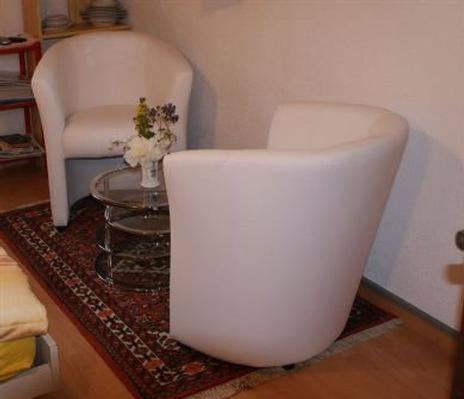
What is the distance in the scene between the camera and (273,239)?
212cm

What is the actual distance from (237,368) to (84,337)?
0.62m

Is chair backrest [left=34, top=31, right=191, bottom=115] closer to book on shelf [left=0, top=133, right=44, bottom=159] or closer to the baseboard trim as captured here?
book on shelf [left=0, top=133, right=44, bottom=159]

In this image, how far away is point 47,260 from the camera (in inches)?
129

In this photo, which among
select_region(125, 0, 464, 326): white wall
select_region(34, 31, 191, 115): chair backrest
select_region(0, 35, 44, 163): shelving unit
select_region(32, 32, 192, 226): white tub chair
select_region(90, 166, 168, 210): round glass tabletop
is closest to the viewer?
select_region(125, 0, 464, 326): white wall

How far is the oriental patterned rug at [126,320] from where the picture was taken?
2.43 meters

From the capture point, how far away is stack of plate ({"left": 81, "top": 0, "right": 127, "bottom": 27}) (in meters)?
4.24

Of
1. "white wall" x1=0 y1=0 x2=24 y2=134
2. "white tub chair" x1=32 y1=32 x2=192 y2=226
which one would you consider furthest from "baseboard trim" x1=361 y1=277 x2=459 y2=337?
"white wall" x1=0 y1=0 x2=24 y2=134

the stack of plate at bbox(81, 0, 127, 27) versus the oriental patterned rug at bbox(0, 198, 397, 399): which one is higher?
the stack of plate at bbox(81, 0, 127, 27)

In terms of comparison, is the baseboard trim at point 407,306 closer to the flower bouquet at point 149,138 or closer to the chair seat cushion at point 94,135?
the flower bouquet at point 149,138

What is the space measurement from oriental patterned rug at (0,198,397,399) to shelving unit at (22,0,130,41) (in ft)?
3.58

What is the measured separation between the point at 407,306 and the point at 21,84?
2529 mm

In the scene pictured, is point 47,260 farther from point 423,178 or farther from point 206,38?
point 423,178

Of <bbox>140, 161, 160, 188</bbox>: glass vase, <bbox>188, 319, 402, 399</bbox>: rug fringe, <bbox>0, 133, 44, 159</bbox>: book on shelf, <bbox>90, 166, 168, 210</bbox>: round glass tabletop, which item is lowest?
<bbox>188, 319, 402, 399</bbox>: rug fringe

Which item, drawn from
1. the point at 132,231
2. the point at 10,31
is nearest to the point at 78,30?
the point at 10,31
